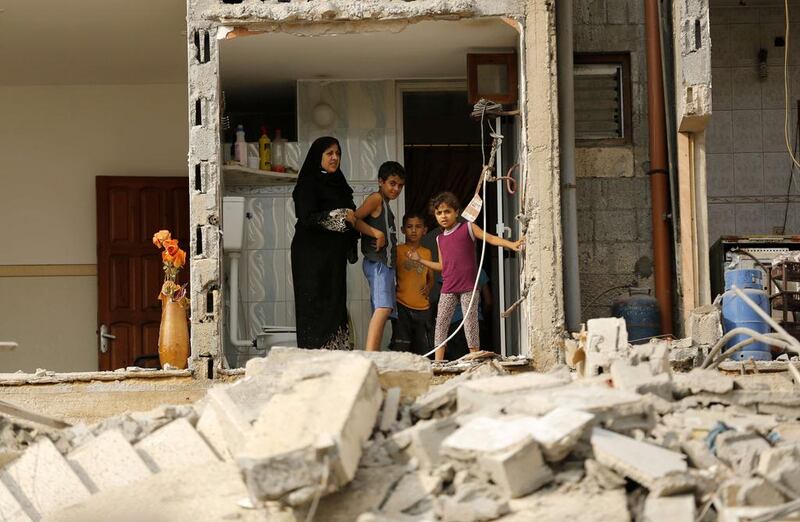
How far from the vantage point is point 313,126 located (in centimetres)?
1419

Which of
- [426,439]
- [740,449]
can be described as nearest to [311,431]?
[426,439]

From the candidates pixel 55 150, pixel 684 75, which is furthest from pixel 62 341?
pixel 684 75

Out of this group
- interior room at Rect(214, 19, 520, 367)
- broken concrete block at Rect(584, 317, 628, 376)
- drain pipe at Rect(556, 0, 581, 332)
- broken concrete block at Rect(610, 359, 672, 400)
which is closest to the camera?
broken concrete block at Rect(610, 359, 672, 400)

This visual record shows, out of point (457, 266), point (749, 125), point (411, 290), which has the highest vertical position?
point (749, 125)

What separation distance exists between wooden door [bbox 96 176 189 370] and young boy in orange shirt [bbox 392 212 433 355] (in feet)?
11.1

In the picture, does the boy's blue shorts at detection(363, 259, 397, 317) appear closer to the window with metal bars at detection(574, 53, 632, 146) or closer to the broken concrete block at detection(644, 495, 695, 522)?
the window with metal bars at detection(574, 53, 632, 146)

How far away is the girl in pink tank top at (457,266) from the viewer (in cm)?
1196

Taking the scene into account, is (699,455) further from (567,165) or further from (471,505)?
(567,165)

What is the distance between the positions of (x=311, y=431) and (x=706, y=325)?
604 cm

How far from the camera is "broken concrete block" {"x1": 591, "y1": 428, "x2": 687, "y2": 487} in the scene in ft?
20.7

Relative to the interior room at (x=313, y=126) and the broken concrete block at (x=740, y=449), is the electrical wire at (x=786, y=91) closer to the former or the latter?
the interior room at (x=313, y=126)

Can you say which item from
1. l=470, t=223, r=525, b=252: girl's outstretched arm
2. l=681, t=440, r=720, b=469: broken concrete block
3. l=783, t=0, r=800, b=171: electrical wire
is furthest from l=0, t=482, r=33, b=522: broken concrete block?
l=783, t=0, r=800, b=171: electrical wire

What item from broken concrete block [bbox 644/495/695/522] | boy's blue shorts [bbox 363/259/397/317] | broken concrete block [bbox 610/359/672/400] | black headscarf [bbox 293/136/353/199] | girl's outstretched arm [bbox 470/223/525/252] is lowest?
broken concrete block [bbox 644/495/695/522]

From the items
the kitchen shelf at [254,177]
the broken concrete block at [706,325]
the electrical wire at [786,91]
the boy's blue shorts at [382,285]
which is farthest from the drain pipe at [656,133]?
the kitchen shelf at [254,177]
